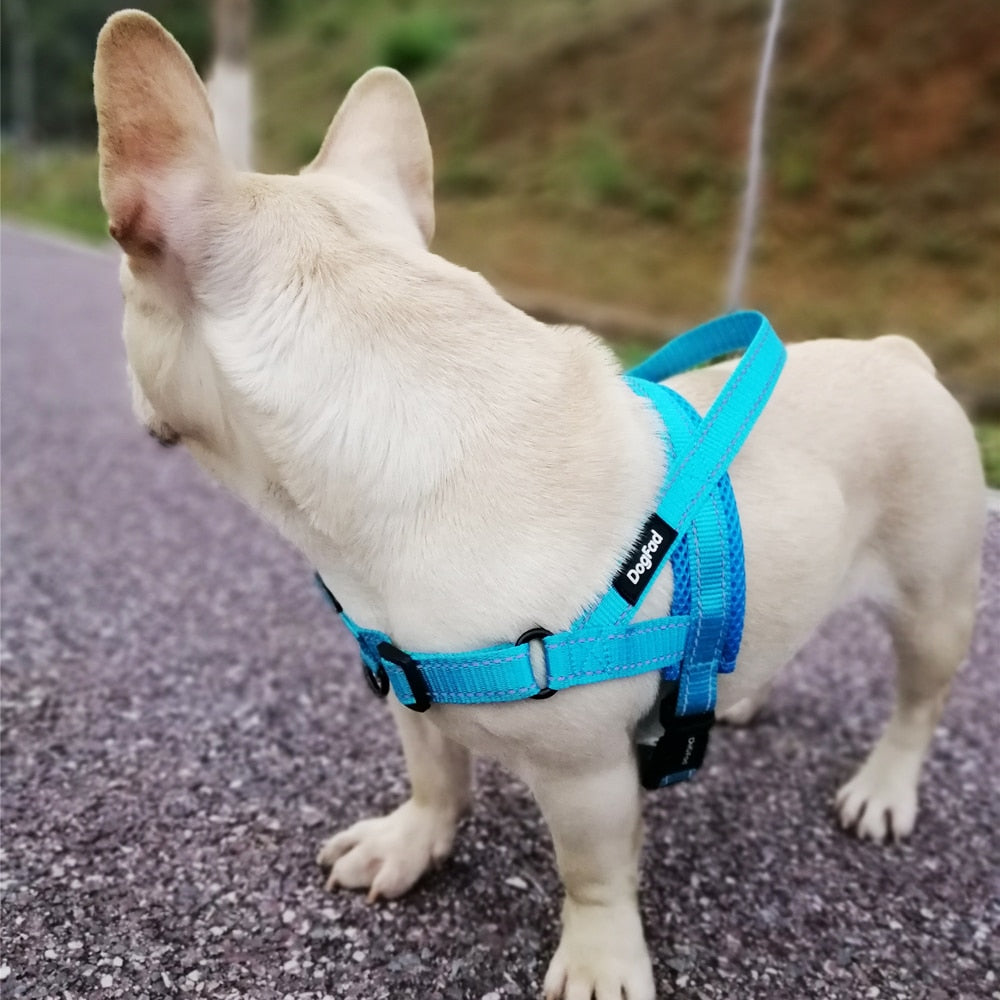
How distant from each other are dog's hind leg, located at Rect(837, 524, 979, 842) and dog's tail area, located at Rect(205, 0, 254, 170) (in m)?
1.50

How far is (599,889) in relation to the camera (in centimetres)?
157

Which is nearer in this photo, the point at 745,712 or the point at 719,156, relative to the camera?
the point at 745,712

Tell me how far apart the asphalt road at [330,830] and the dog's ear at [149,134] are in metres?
1.16

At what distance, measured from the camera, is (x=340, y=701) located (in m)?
2.50

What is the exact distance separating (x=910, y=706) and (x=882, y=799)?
0.21 metres

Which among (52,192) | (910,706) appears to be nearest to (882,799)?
(910,706)

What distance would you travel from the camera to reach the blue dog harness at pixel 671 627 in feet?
4.25

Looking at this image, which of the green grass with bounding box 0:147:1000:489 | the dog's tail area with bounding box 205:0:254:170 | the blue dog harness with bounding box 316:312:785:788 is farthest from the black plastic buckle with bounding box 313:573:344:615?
the green grass with bounding box 0:147:1000:489

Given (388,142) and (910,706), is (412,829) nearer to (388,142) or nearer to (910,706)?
(910,706)

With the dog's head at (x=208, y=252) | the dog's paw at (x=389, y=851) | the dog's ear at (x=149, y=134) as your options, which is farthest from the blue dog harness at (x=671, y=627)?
the dog's ear at (x=149, y=134)

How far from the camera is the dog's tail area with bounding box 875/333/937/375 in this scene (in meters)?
1.90

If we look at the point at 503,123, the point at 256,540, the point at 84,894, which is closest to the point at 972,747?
the point at 84,894

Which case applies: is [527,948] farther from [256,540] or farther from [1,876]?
[256,540]

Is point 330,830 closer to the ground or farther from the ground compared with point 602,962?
closer to the ground
